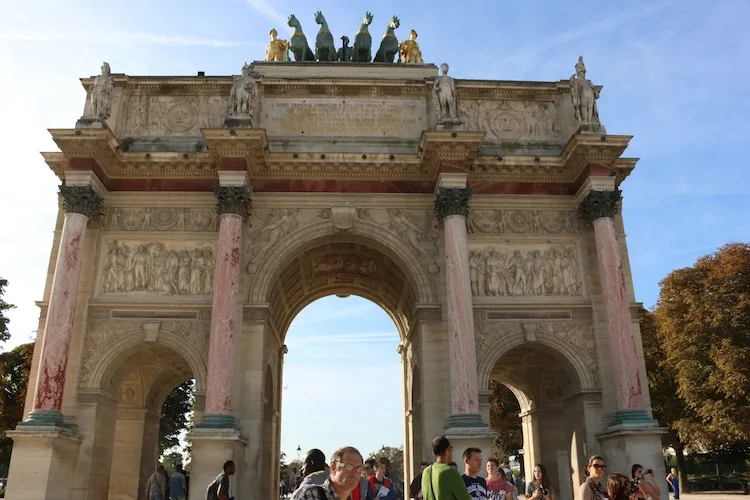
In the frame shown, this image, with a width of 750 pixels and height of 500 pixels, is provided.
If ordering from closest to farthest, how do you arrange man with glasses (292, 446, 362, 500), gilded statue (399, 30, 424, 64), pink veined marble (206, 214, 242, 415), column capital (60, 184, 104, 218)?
man with glasses (292, 446, 362, 500), pink veined marble (206, 214, 242, 415), column capital (60, 184, 104, 218), gilded statue (399, 30, 424, 64)

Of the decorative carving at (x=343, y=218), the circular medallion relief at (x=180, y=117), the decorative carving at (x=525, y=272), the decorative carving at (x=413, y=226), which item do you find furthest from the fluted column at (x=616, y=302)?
the circular medallion relief at (x=180, y=117)

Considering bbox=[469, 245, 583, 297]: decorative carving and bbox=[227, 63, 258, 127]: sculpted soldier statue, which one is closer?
bbox=[227, 63, 258, 127]: sculpted soldier statue

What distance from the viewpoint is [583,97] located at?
22.6m

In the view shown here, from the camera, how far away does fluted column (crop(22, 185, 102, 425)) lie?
18.2m

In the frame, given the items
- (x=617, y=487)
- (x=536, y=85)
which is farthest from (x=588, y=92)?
(x=617, y=487)

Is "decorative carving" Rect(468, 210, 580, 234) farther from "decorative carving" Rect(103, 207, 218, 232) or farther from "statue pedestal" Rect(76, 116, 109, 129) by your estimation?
"statue pedestal" Rect(76, 116, 109, 129)

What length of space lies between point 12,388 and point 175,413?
10.1m

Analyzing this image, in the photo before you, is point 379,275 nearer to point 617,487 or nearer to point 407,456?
point 407,456

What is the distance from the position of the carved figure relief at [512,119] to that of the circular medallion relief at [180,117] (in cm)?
986

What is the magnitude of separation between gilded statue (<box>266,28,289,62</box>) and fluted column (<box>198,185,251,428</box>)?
8.25 meters

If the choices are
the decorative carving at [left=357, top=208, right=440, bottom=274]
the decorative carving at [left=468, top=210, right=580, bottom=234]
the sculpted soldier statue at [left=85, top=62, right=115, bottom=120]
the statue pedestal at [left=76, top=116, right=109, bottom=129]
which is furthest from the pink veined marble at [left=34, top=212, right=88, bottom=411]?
the decorative carving at [left=468, top=210, right=580, bottom=234]

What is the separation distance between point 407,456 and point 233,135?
13.9 m

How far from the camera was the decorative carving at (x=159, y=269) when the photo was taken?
21.1 m

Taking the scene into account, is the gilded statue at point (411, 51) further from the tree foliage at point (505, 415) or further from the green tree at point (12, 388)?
the green tree at point (12, 388)
